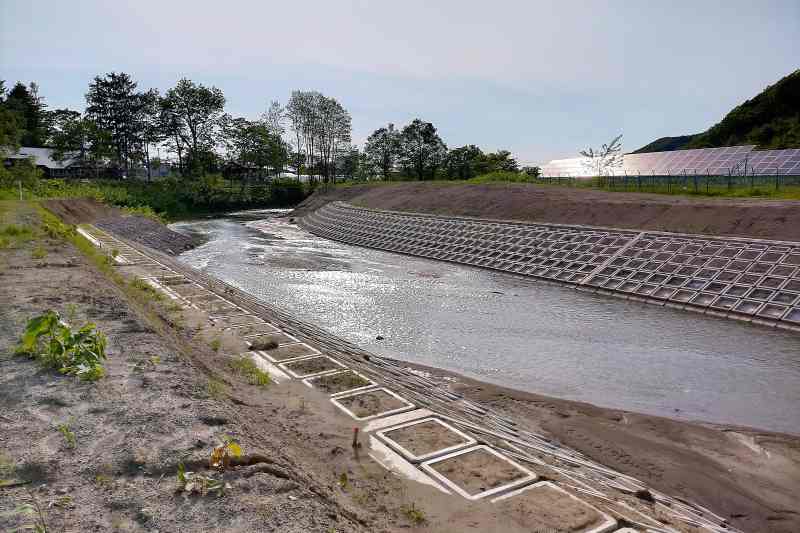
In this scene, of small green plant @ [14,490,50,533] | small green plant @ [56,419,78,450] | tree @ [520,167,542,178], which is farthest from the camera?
tree @ [520,167,542,178]

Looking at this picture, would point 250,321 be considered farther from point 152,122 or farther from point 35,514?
point 152,122

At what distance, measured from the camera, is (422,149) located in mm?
72562

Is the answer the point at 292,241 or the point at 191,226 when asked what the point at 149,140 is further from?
the point at 292,241

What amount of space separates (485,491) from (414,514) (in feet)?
4.01

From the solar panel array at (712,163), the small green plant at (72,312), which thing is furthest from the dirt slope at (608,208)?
the small green plant at (72,312)

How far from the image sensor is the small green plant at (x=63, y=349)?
8.14 metres

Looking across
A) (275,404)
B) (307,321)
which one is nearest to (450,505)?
(275,404)

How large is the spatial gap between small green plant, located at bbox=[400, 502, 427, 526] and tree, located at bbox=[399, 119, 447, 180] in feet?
224

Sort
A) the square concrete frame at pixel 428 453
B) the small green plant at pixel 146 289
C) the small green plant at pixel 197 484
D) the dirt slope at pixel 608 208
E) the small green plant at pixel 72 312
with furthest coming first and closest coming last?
the dirt slope at pixel 608 208 → the small green plant at pixel 146 289 → the small green plant at pixel 72 312 → the square concrete frame at pixel 428 453 → the small green plant at pixel 197 484

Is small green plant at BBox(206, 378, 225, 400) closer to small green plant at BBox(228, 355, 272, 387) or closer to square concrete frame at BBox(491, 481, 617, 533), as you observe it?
small green plant at BBox(228, 355, 272, 387)

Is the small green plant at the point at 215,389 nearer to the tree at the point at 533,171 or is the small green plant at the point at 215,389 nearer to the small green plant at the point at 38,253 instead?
the small green plant at the point at 38,253

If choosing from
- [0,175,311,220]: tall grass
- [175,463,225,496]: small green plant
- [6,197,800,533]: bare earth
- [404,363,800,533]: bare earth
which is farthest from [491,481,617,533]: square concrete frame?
[0,175,311,220]: tall grass

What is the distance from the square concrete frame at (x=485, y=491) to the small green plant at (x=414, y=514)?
2.43 feet

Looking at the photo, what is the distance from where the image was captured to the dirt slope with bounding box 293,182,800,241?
22562 millimetres
